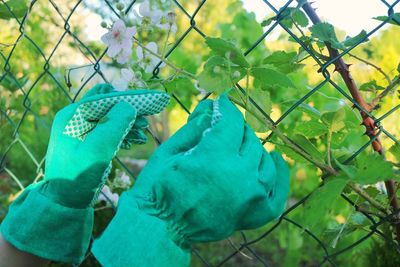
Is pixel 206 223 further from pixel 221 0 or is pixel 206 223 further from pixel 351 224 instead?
pixel 221 0

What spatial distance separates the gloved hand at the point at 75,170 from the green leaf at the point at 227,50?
0.50 feet

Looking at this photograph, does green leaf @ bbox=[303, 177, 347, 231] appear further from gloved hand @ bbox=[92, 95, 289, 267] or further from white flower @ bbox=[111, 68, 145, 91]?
white flower @ bbox=[111, 68, 145, 91]

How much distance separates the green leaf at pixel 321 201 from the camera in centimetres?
79

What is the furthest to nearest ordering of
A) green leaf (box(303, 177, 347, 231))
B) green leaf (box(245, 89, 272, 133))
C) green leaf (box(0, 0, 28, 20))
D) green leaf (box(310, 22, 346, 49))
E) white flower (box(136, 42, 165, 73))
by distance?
green leaf (box(0, 0, 28, 20)) → white flower (box(136, 42, 165, 73)) → green leaf (box(245, 89, 272, 133)) → green leaf (box(310, 22, 346, 49)) → green leaf (box(303, 177, 347, 231))

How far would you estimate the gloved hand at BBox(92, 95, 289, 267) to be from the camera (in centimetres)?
81

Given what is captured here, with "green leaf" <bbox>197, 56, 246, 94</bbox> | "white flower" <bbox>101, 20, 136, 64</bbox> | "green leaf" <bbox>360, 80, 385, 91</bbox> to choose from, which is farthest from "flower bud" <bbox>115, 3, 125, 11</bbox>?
"green leaf" <bbox>360, 80, 385, 91</bbox>

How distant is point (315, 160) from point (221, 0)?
16.7 ft

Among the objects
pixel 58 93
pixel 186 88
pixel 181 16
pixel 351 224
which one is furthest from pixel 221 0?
pixel 351 224

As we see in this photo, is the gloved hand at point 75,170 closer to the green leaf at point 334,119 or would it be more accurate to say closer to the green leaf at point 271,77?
the green leaf at point 271,77

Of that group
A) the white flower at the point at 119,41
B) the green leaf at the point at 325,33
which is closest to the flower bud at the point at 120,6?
the white flower at the point at 119,41

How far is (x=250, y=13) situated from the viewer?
2.68 metres

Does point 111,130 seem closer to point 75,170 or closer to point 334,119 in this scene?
point 75,170

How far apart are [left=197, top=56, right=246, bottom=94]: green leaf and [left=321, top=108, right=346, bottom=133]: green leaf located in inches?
6.7

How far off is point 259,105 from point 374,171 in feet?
0.94
